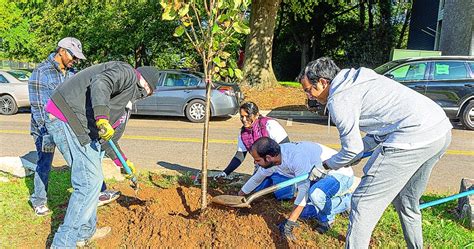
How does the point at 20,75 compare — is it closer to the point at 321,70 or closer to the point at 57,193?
the point at 57,193

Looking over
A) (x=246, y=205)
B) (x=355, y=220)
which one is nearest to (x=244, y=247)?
(x=246, y=205)

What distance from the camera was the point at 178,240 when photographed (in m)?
3.69

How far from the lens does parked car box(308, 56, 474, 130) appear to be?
420 inches

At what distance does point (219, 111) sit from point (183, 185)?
678cm

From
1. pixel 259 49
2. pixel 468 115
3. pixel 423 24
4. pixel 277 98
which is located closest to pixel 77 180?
pixel 468 115

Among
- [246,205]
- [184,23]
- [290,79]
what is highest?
[184,23]

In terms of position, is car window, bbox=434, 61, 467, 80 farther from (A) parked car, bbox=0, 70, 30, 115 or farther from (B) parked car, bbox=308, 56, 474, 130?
(A) parked car, bbox=0, 70, 30, 115

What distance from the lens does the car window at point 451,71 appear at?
35.3ft

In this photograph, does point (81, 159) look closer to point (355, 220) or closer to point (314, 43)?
point (355, 220)

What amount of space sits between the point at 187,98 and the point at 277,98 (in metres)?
3.88

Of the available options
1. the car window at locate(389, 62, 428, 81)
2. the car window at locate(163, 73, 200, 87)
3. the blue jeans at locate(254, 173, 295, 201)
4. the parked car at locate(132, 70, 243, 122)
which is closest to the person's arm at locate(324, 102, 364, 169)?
the blue jeans at locate(254, 173, 295, 201)

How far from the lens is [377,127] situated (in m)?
2.90

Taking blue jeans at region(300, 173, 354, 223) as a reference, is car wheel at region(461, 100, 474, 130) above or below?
below

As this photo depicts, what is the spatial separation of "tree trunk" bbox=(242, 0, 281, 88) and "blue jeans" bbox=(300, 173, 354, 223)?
450 inches
